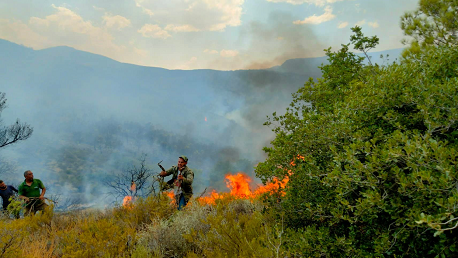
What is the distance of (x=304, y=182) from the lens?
345cm

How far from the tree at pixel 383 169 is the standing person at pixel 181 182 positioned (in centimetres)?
335

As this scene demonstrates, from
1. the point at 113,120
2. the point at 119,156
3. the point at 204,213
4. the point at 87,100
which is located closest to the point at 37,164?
the point at 119,156

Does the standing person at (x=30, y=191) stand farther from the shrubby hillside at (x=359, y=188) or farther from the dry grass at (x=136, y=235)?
the shrubby hillside at (x=359, y=188)

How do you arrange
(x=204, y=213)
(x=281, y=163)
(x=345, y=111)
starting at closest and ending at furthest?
(x=345, y=111) → (x=281, y=163) → (x=204, y=213)

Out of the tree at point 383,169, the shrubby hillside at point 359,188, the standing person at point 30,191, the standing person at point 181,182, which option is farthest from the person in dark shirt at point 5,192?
the tree at point 383,169

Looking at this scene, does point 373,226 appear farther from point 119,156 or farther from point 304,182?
point 119,156

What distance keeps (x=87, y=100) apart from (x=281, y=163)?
8505 inches

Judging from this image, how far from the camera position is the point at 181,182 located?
705cm

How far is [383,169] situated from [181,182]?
552 cm

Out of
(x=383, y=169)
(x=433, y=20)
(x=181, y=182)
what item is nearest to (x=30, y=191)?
(x=181, y=182)

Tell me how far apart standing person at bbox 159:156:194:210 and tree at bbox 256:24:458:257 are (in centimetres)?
335

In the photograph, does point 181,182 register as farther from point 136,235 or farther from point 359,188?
point 359,188

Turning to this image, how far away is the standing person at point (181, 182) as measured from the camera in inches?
278

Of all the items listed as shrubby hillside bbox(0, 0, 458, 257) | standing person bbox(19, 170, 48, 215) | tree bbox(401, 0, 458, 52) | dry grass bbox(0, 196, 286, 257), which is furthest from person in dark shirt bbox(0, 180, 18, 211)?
tree bbox(401, 0, 458, 52)
